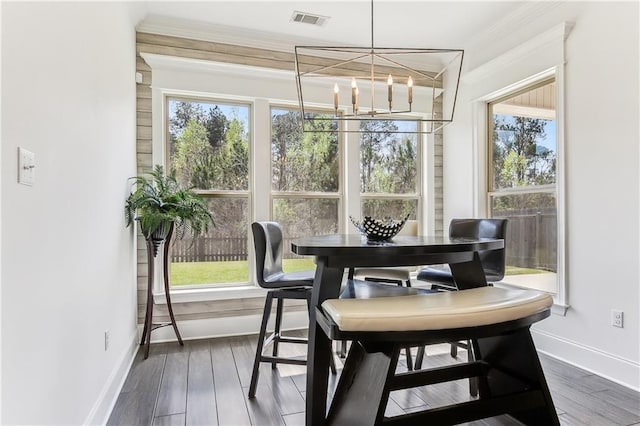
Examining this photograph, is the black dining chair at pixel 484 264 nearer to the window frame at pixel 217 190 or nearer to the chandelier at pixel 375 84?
the chandelier at pixel 375 84

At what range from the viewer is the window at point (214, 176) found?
3443mm

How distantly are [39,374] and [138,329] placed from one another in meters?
2.09

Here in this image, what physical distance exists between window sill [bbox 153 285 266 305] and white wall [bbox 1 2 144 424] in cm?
83

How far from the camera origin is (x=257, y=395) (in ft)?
7.27

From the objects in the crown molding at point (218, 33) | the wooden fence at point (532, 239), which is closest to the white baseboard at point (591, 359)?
the wooden fence at point (532, 239)

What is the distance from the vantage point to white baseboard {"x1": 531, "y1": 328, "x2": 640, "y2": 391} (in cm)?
229

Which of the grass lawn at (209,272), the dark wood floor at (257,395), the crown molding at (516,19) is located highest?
the crown molding at (516,19)

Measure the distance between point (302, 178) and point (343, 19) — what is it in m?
1.50

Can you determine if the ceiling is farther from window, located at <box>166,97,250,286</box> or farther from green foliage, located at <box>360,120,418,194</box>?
green foliage, located at <box>360,120,418,194</box>

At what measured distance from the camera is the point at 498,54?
3393 mm

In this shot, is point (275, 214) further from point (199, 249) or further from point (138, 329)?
point (138, 329)

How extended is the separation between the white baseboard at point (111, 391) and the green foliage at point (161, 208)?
0.88m

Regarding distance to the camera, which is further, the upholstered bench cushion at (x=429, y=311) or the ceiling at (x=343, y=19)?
the ceiling at (x=343, y=19)

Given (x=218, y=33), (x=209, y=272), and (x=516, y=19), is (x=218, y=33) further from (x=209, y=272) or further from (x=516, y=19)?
(x=516, y=19)
